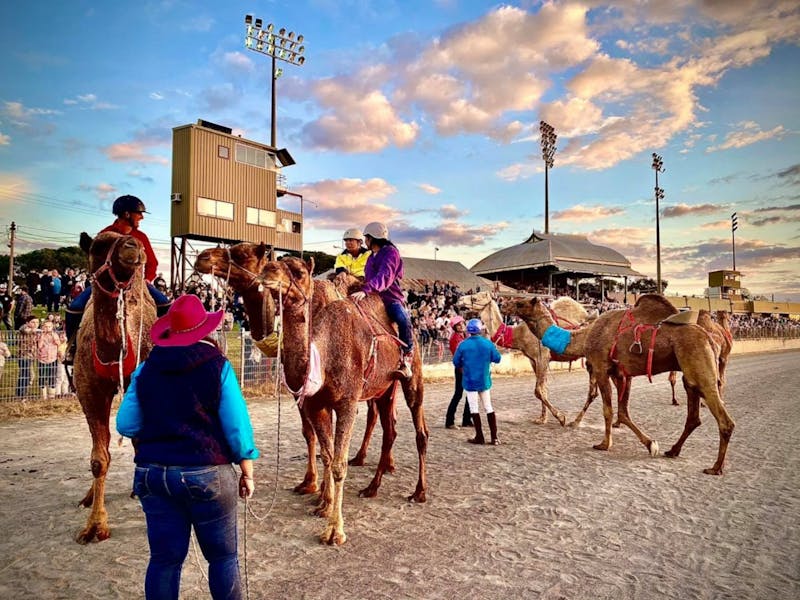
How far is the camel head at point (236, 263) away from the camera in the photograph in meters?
4.82

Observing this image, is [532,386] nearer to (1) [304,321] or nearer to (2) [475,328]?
(2) [475,328]

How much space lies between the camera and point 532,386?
60.6ft

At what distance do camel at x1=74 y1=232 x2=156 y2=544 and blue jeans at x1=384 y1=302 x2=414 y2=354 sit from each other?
8.65ft

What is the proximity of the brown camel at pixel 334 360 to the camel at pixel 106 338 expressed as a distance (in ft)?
4.12

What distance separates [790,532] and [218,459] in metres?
5.71

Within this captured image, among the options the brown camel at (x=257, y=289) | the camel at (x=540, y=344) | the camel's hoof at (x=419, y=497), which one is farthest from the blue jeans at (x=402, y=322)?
the camel at (x=540, y=344)

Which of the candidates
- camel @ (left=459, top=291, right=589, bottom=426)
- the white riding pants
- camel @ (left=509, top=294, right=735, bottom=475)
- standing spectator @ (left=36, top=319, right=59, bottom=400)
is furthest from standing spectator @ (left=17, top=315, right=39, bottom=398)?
camel @ (left=509, top=294, right=735, bottom=475)

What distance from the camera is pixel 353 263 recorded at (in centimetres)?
712

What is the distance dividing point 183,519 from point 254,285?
2.49 meters

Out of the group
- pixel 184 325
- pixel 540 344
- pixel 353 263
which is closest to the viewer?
pixel 184 325

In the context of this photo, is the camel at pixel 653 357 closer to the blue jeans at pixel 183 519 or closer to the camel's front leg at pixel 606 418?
the camel's front leg at pixel 606 418

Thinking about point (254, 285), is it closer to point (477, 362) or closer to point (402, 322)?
point (402, 322)

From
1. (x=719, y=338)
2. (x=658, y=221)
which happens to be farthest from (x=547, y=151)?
(x=719, y=338)

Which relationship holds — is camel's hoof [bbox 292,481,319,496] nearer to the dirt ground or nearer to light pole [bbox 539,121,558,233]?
the dirt ground
